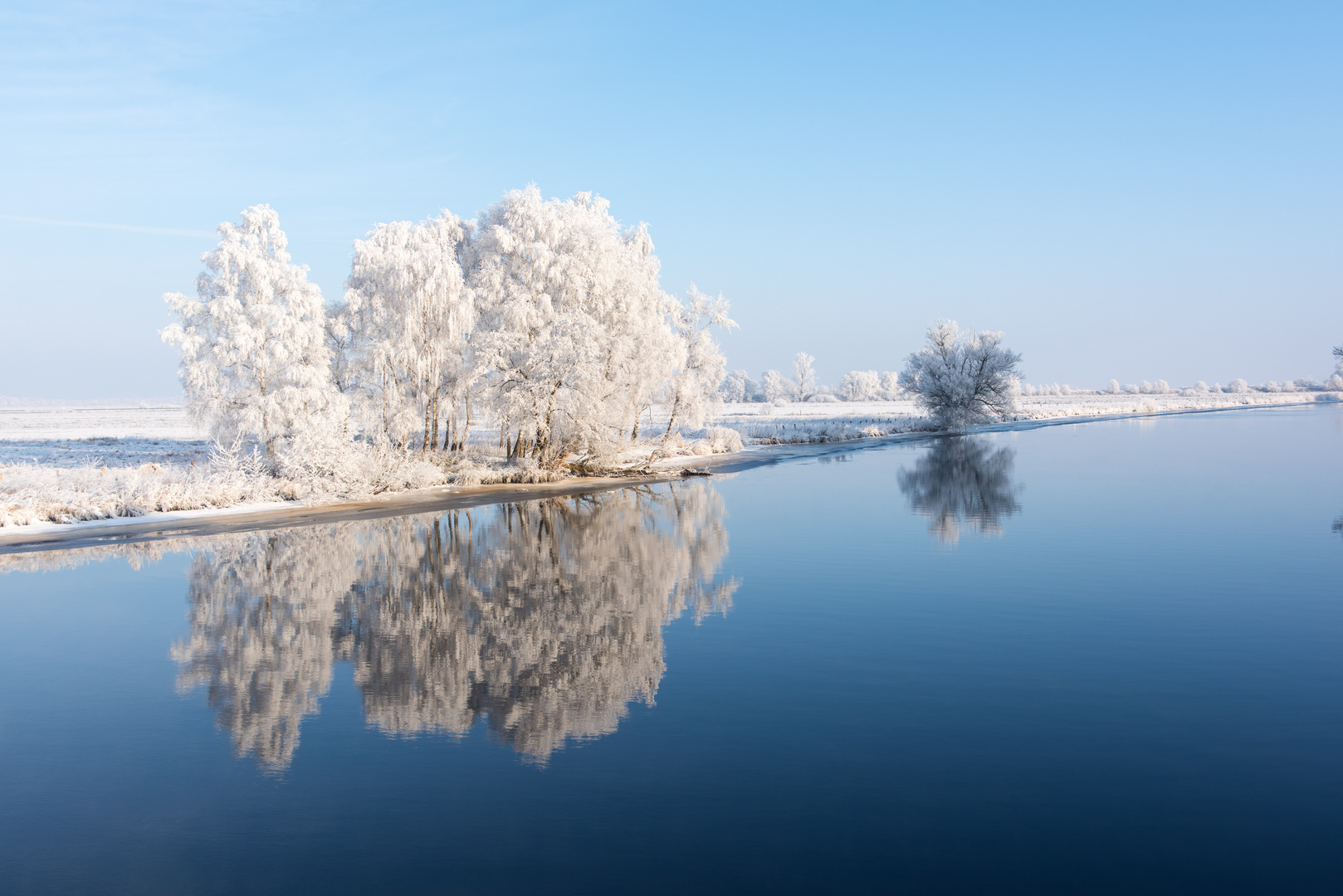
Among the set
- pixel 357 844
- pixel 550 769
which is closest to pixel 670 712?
pixel 550 769

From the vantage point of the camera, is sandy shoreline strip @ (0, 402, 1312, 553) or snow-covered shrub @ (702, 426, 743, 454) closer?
sandy shoreline strip @ (0, 402, 1312, 553)

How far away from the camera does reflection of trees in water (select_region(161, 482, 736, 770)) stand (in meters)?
8.16

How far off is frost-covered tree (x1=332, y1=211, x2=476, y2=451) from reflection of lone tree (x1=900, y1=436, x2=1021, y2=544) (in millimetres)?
16077

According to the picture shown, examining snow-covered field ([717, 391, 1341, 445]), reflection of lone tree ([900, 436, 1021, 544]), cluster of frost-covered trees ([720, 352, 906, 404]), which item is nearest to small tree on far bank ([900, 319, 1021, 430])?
snow-covered field ([717, 391, 1341, 445])

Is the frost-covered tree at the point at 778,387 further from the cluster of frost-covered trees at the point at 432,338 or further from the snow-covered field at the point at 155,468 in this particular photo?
the cluster of frost-covered trees at the point at 432,338

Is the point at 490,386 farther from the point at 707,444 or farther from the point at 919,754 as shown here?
the point at 919,754

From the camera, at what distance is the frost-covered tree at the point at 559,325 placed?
2881cm

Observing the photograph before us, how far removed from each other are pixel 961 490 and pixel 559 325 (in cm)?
1389

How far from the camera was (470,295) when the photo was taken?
29766mm

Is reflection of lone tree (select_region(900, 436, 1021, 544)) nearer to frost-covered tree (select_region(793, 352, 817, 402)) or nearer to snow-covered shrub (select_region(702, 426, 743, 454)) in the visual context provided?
snow-covered shrub (select_region(702, 426, 743, 454))

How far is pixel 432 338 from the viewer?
29.5 m

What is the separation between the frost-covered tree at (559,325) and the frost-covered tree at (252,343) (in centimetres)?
566

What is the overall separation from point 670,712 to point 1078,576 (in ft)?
27.6

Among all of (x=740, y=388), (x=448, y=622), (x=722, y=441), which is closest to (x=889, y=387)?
(x=740, y=388)
